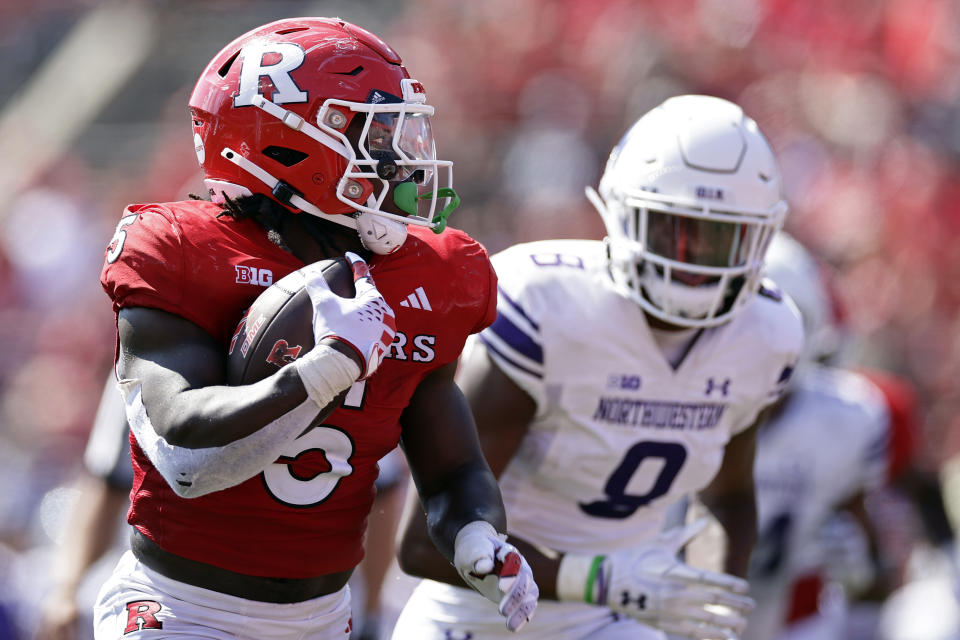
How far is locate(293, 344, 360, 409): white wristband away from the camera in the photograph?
2.05 m

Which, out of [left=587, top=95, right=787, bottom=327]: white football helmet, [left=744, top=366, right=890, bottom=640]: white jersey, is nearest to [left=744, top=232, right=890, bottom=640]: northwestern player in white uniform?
[left=744, top=366, right=890, bottom=640]: white jersey

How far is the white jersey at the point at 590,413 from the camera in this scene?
→ 128 inches

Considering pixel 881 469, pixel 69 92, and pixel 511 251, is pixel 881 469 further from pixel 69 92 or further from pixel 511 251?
pixel 69 92

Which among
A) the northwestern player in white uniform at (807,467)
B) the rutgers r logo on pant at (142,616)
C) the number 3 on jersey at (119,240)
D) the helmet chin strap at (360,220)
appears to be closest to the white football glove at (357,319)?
the helmet chin strap at (360,220)

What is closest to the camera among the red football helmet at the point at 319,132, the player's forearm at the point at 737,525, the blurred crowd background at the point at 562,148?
the red football helmet at the point at 319,132

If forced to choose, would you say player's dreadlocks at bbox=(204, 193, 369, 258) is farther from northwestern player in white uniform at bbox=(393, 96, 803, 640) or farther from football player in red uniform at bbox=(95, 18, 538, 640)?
northwestern player in white uniform at bbox=(393, 96, 803, 640)

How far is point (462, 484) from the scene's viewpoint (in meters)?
2.50

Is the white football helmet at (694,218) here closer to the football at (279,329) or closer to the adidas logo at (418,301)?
the adidas logo at (418,301)

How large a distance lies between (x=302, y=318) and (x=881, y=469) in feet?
12.1

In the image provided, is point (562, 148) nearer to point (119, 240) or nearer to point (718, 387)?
point (718, 387)

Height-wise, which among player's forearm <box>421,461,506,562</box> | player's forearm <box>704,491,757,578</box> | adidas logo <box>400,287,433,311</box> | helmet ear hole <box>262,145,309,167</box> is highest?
helmet ear hole <box>262,145,309,167</box>

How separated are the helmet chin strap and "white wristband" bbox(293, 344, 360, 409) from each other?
36cm

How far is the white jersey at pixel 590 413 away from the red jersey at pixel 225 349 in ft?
2.49

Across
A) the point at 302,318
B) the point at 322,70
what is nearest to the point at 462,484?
the point at 302,318
